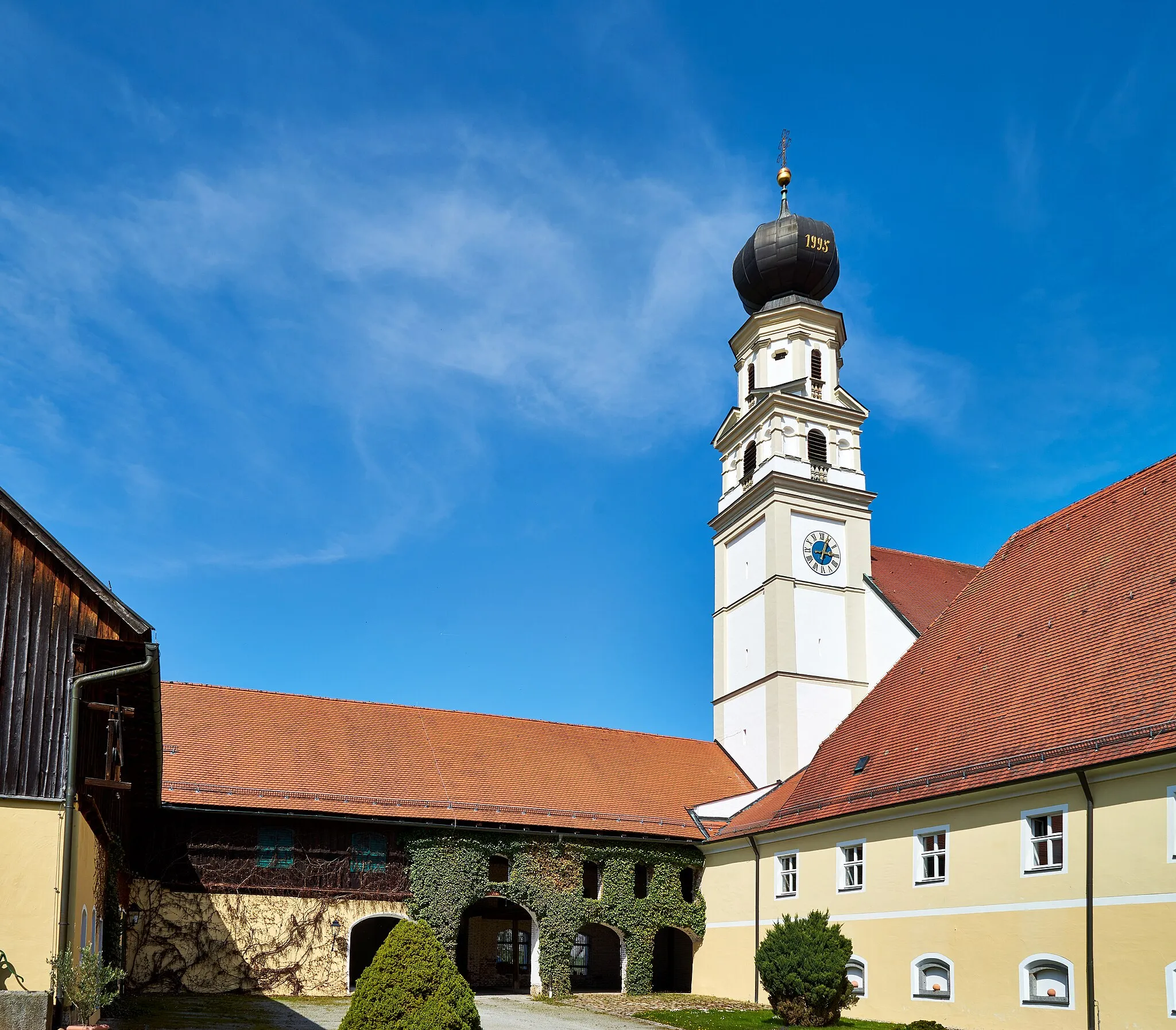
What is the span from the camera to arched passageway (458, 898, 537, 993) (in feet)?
104

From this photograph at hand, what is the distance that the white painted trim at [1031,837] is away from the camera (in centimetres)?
1777

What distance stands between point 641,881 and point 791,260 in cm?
1976

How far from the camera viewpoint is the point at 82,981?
41.1 feet

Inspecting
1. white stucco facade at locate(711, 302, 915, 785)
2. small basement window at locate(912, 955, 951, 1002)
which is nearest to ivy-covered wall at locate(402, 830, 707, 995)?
white stucco facade at locate(711, 302, 915, 785)

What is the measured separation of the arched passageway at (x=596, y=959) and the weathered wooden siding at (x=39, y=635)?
21692 mm

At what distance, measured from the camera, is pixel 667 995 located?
29.2 metres

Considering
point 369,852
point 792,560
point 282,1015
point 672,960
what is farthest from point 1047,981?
point 792,560

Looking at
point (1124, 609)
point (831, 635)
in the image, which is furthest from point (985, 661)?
point (831, 635)

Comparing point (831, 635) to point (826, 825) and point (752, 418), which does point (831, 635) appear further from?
point (826, 825)

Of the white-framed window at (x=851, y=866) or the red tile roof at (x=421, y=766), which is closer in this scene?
the white-framed window at (x=851, y=866)

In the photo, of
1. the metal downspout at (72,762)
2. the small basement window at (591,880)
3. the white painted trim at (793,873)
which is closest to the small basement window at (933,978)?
the white painted trim at (793,873)

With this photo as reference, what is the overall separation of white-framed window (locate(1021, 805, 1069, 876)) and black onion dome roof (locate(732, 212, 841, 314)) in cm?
2323

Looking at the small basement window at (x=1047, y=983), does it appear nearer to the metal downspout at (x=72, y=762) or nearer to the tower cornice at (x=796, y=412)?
the metal downspout at (x=72, y=762)

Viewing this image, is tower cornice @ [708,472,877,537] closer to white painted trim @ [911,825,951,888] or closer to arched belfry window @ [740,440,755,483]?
arched belfry window @ [740,440,755,483]
